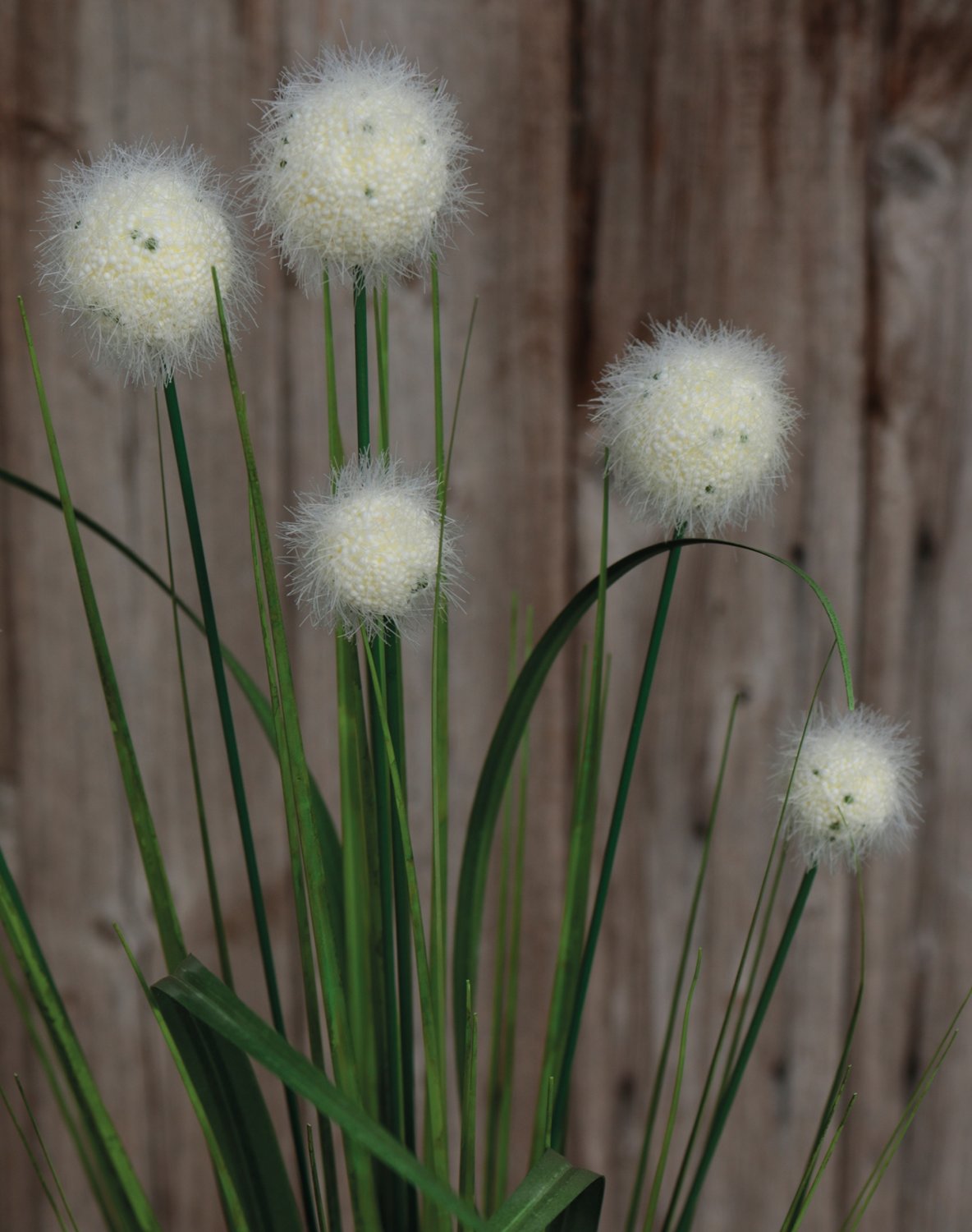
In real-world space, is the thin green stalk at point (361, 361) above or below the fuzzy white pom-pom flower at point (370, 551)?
above

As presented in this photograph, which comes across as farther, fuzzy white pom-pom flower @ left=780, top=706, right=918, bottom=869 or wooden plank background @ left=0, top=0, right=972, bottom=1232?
wooden plank background @ left=0, top=0, right=972, bottom=1232

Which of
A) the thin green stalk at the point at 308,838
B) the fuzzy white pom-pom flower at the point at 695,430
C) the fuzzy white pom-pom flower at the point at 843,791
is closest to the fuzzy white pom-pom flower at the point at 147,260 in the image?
the thin green stalk at the point at 308,838

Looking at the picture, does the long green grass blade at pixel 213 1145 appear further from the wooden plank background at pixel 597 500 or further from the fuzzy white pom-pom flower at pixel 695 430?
the wooden plank background at pixel 597 500

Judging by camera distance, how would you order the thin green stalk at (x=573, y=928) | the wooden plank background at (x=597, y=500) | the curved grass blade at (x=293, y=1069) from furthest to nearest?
the wooden plank background at (x=597, y=500) < the thin green stalk at (x=573, y=928) < the curved grass blade at (x=293, y=1069)

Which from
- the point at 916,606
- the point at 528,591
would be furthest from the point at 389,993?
the point at 916,606

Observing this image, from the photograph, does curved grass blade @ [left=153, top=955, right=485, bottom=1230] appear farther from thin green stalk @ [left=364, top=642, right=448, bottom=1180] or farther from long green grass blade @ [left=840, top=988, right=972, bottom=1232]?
long green grass blade @ [left=840, top=988, right=972, bottom=1232]

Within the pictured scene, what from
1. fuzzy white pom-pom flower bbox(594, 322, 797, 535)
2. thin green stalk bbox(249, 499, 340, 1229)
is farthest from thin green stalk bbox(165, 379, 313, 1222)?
fuzzy white pom-pom flower bbox(594, 322, 797, 535)

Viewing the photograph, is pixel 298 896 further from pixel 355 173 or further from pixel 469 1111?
pixel 355 173
